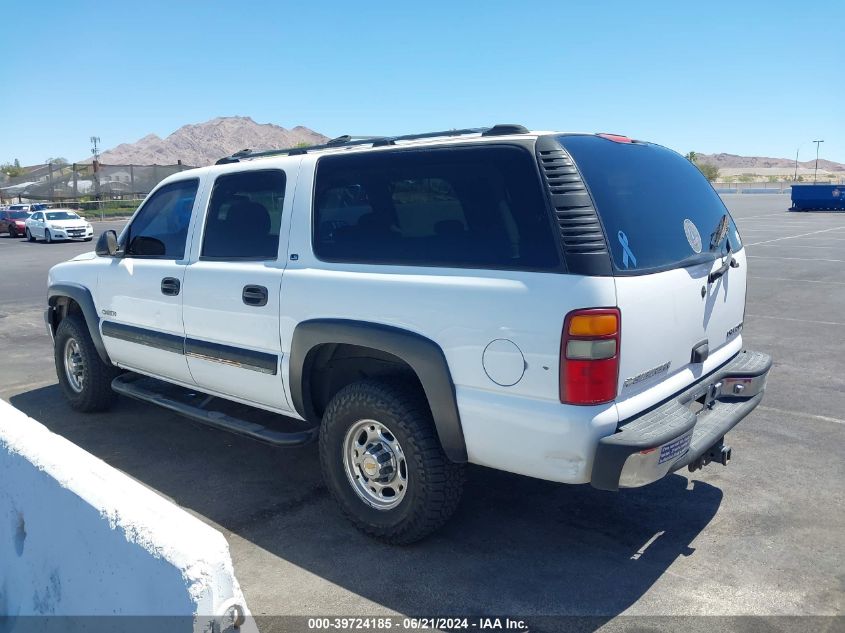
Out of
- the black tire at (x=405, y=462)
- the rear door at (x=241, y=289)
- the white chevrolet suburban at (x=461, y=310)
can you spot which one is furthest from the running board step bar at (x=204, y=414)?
the black tire at (x=405, y=462)

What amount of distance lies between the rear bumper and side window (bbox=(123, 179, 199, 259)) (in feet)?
10.5

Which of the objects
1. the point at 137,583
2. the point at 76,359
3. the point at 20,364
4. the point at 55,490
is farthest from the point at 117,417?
the point at 137,583

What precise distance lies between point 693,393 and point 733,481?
1.22 meters

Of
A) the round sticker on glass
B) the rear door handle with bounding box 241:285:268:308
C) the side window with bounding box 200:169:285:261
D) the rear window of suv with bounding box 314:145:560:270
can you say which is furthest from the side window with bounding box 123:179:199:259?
the round sticker on glass

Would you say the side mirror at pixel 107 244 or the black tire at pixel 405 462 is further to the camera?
the side mirror at pixel 107 244

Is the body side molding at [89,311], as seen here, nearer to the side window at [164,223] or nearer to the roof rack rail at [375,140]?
the side window at [164,223]

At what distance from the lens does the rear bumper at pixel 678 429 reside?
2.98 meters

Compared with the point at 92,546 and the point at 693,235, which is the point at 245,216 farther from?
the point at 693,235

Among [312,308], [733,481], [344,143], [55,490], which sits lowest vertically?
[733,481]

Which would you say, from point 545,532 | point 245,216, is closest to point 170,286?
point 245,216

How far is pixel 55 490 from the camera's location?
8.58 feet

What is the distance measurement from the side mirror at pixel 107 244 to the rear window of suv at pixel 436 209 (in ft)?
7.05

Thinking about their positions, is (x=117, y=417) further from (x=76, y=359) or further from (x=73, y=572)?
(x=73, y=572)

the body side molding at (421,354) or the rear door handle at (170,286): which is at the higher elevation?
the rear door handle at (170,286)
